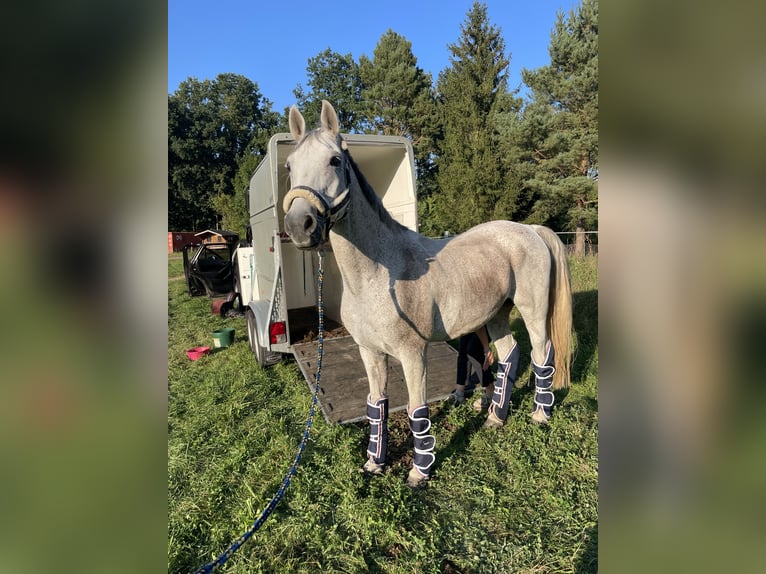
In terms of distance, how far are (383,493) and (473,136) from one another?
16013 mm

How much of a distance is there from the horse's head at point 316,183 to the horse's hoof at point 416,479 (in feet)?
5.97

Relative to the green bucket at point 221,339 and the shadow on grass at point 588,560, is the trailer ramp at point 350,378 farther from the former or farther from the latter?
the green bucket at point 221,339

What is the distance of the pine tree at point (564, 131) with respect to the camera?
12.9m

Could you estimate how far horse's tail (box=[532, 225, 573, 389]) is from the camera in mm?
3496

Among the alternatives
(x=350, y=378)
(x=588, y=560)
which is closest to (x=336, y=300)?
(x=350, y=378)

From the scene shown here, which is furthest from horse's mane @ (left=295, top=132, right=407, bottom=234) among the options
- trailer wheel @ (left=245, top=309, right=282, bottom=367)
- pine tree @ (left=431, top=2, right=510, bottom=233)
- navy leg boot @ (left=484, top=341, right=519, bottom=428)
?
pine tree @ (left=431, top=2, right=510, bottom=233)

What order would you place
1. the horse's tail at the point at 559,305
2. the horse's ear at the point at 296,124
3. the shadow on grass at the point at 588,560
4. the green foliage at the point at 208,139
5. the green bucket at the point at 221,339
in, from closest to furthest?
the shadow on grass at the point at 588,560 → the horse's ear at the point at 296,124 → the horse's tail at the point at 559,305 → the green bucket at the point at 221,339 → the green foliage at the point at 208,139

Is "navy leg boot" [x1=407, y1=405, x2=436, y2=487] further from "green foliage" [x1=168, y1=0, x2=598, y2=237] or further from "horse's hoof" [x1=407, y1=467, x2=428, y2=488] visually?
"green foliage" [x1=168, y1=0, x2=598, y2=237]

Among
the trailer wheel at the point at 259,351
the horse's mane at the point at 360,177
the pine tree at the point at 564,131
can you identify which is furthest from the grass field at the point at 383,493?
the pine tree at the point at 564,131

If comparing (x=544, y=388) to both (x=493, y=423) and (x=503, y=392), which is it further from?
(x=493, y=423)
